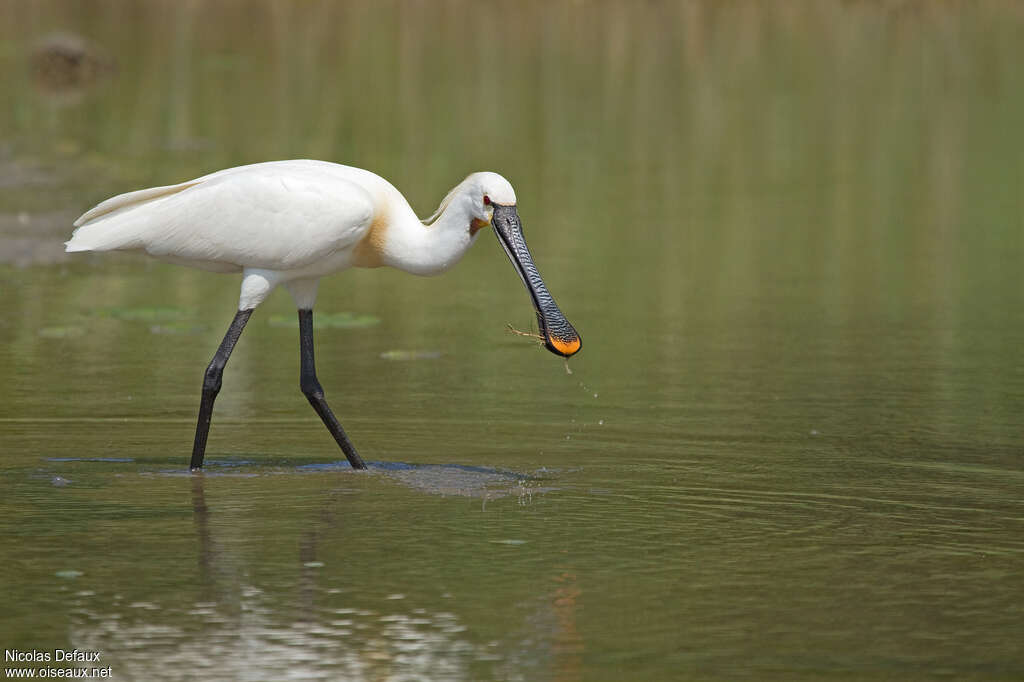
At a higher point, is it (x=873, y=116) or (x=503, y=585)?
(x=873, y=116)

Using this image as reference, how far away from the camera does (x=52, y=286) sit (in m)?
14.5

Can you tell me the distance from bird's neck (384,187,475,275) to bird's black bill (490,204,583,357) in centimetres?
16

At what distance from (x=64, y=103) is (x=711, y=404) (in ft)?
63.4

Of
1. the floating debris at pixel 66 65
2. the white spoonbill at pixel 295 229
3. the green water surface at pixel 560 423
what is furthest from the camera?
the floating debris at pixel 66 65

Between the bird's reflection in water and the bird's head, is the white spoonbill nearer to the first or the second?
the bird's head

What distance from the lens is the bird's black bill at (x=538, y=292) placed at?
331 inches

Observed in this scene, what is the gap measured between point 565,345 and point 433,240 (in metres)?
0.83

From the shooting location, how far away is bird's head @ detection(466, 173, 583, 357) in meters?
8.43

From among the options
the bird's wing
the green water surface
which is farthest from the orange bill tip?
the bird's wing

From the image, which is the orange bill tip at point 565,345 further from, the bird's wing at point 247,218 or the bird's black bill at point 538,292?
the bird's wing at point 247,218

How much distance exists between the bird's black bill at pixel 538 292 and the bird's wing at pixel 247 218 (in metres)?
0.58

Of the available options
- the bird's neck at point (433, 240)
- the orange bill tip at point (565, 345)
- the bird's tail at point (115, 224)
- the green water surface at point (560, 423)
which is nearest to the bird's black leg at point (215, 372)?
the green water surface at point (560, 423)

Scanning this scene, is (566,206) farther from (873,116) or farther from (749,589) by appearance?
(749,589)

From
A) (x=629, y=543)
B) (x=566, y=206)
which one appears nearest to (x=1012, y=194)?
(x=566, y=206)
